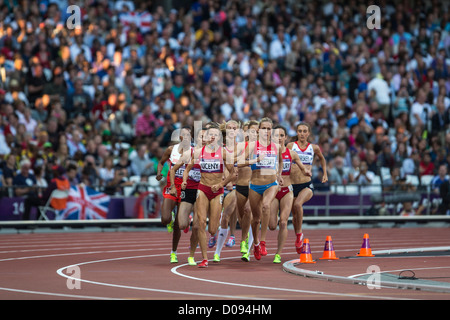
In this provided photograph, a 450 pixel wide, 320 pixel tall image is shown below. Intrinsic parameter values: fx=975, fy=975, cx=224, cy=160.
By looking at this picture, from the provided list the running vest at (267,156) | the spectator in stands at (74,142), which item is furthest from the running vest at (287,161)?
the spectator in stands at (74,142)

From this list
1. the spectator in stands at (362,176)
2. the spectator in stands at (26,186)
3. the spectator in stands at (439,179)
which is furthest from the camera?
the spectator in stands at (439,179)

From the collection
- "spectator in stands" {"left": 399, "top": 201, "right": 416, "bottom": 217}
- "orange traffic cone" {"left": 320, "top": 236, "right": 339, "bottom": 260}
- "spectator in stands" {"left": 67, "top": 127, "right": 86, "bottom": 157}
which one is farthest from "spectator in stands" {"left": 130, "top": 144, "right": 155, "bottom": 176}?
"orange traffic cone" {"left": 320, "top": 236, "right": 339, "bottom": 260}

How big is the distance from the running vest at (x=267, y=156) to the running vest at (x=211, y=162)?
1087mm

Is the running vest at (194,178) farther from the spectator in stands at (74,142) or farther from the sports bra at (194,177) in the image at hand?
the spectator in stands at (74,142)

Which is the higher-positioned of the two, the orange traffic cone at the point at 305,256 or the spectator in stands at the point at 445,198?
the spectator in stands at the point at 445,198

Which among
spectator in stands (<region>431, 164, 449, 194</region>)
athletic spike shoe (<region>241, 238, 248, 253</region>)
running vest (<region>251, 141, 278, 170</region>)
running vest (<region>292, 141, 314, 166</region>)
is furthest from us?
spectator in stands (<region>431, 164, 449, 194</region>)

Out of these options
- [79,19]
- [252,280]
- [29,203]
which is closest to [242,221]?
[252,280]

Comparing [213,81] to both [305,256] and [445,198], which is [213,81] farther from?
[305,256]

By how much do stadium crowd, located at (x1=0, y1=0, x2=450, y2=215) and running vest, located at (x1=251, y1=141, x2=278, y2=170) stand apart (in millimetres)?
8273

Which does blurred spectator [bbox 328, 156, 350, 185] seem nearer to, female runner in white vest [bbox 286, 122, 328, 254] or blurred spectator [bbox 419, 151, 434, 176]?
blurred spectator [bbox 419, 151, 434, 176]

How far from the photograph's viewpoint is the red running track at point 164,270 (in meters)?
11.7

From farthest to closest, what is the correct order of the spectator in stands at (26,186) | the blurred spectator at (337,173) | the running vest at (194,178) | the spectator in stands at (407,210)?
the spectator in stands at (407,210) → the blurred spectator at (337,173) → the spectator in stands at (26,186) → the running vest at (194,178)

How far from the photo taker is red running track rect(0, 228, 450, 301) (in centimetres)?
1173
